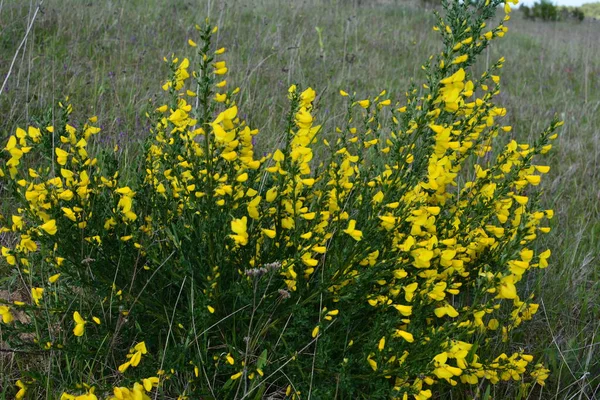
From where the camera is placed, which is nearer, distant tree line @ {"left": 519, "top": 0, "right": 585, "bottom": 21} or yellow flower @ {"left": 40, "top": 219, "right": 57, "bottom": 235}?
yellow flower @ {"left": 40, "top": 219, "right": 57, "bottom": 235}

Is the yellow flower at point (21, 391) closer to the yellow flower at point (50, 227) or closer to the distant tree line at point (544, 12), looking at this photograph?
the yellow flower at point (50, 227)

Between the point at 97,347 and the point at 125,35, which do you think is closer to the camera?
the point at 97,347

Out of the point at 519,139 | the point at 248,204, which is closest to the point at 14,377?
the point at 248,204

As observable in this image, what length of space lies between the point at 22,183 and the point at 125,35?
369cm

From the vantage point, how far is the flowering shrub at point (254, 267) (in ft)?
5.39

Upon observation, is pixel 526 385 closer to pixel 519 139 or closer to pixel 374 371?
pixel 374 371

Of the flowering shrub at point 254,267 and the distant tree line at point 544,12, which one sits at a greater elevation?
the distant tree line at point 544,12

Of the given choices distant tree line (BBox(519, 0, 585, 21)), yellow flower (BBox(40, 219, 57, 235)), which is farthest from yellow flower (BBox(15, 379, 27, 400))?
distant tree line (BBox(519, 0, 585, 21))

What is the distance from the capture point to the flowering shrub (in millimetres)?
1644

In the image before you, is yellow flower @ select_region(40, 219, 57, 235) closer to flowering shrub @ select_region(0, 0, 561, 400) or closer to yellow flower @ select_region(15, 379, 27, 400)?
flowering shrub @ select_region(0, 0, 561, 400)

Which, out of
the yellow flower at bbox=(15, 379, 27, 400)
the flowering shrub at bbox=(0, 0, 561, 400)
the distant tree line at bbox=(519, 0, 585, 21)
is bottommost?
the yellow flower at bbox=(15, 379, 27, 400)

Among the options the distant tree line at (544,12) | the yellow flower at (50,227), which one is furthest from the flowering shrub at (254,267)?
the distant tree line at (544,12)

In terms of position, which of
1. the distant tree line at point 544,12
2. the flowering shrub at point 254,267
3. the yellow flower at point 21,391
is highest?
the distant tree line at point 544,12

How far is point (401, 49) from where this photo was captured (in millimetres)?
6691
